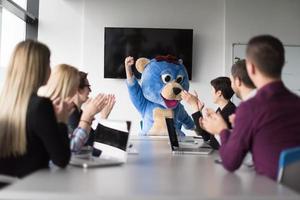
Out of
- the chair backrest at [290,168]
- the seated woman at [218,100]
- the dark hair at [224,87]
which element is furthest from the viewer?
the dark hair at [224,87]

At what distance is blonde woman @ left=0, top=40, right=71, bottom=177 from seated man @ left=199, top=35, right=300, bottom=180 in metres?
0.61

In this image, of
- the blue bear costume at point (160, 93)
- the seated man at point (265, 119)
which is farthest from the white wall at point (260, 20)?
the seated man at point (265, 119)

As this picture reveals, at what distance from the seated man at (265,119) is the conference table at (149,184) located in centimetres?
7

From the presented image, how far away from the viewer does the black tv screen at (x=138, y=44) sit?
5.25 meters

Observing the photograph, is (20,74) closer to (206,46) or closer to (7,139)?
(7,139)

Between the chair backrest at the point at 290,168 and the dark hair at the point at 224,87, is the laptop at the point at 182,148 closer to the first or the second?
the dark hair at the point at 224,87

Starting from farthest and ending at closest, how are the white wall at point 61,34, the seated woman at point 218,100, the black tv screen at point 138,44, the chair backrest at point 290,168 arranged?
the white wall at point 61,34 < the black tv screen at point 138,44 < the seated woman at point 218,100 < the chair backrest at point 290,168

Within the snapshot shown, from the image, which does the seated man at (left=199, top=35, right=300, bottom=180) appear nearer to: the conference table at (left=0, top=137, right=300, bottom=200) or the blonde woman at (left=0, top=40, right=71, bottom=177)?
the conference table at (left=0, top=137, right=300, bottom=200)

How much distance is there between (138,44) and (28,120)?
150 inches

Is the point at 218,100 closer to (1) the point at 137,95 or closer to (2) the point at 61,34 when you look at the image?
(1) the point at 137,95

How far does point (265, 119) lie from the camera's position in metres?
1.45

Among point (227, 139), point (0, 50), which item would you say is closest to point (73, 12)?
point (0, 50)

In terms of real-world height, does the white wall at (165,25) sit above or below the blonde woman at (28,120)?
above

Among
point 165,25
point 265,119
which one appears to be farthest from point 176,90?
point 265,119
